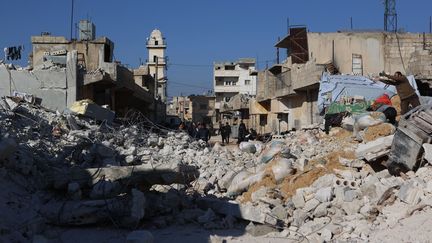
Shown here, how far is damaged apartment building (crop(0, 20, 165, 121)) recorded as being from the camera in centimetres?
1992

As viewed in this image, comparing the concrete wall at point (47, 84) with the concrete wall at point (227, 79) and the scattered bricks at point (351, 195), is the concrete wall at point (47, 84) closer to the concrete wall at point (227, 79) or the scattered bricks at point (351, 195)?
the scattered bricks at point (351, 195)

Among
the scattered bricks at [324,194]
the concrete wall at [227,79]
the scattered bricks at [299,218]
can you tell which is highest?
the concrete wall at [227,79]

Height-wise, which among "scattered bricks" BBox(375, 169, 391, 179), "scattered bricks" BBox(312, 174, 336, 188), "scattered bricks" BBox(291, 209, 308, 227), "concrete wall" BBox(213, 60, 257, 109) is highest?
"concrete wall" BBox(213, 60, 257, 109)

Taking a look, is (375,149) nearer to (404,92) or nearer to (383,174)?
(383,174)

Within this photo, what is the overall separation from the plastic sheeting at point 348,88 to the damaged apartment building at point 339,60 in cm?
192

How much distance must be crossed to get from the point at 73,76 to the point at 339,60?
12816 millimetres

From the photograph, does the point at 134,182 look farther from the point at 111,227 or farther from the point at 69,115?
the point at 69,115

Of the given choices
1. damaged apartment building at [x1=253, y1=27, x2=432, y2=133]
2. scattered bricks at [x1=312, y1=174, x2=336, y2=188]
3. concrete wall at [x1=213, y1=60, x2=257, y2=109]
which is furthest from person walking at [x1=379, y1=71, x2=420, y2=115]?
concrete wall at [x1=213, y1=60, x2=257, y2=109]

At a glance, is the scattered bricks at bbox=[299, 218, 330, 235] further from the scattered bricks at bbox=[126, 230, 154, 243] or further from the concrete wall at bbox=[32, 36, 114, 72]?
the concrete wall at bbox=[32, 36, 114, 72]

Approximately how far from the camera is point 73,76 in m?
20.2

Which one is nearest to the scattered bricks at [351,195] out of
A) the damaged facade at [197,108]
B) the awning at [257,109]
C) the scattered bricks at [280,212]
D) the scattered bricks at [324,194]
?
the scattered bricks at [324,194]

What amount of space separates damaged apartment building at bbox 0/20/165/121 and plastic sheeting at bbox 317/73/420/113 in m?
8.50

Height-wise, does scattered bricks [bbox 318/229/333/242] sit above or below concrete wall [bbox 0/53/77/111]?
below

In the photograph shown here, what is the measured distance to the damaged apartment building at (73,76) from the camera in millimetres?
19922
